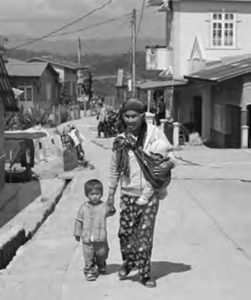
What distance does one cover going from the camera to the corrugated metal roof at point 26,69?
47.0 meters

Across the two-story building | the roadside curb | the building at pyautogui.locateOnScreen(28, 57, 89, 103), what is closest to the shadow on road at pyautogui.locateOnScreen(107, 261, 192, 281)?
the roadside curb

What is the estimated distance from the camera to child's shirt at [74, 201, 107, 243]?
6352mm

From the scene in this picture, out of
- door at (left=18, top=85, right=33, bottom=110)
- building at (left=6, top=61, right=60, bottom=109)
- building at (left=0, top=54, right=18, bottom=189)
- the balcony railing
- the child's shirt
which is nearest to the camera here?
the child's shirt

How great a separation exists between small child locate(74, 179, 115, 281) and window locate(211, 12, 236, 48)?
2677 centimetres

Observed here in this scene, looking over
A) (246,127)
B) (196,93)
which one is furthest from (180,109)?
(246,127)

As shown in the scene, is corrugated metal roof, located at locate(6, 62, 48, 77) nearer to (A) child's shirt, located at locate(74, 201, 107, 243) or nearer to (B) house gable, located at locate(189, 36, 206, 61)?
(B) house gable, located at locate(189, 36, 206, 61)

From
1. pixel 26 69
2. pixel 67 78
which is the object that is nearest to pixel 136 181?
pixel 26 69

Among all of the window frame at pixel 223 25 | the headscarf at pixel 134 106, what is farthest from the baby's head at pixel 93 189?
the window frame at pixel 223 25

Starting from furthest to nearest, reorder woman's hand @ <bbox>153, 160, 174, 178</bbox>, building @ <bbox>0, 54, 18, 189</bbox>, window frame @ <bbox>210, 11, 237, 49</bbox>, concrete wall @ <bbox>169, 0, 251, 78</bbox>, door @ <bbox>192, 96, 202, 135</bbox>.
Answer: window frame @ <bbox>210, 11, 237, 49</bbox> < concrete wall @ <bbox>169, 0, 251, 78</bbox> < door @ <bbox>192, 96, 202, 135</bbox> < building @ <bbox>0, 54, 18, 189</bbox> < woman's hand @ <bbox>153, 160, 174, 178</bbox>

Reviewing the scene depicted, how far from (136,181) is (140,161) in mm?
184

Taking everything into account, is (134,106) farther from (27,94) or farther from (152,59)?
(27,94)

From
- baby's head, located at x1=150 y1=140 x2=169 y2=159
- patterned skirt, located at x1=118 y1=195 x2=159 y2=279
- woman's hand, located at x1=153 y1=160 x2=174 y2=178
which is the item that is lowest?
patterned skirt, located at x1=118 y1=195 x2=159 y2=279

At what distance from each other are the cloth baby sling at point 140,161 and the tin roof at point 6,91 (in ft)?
32.2

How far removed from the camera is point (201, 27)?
32.1 meters
